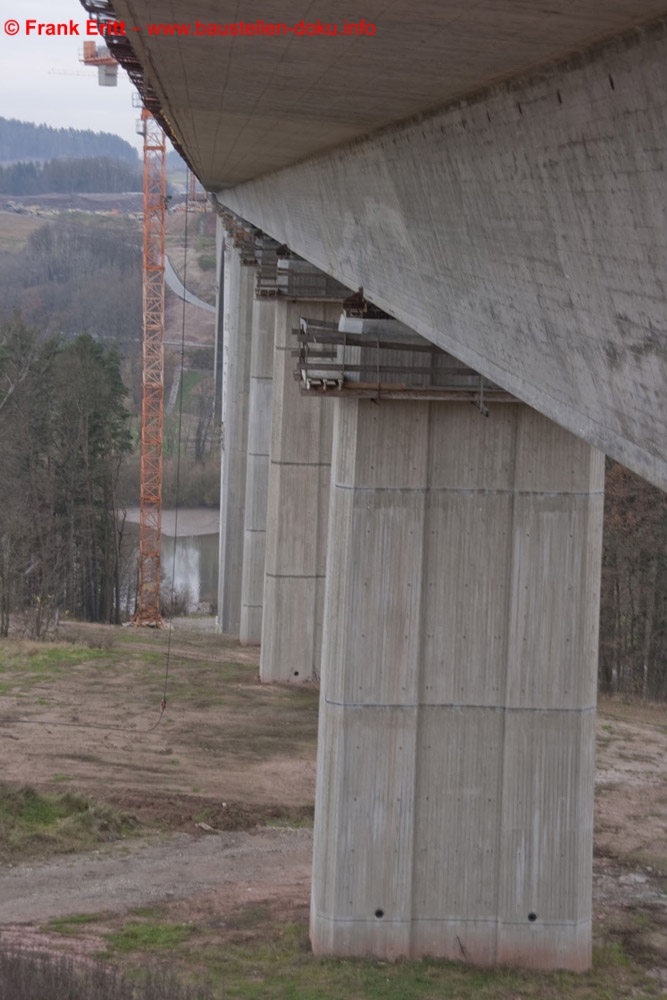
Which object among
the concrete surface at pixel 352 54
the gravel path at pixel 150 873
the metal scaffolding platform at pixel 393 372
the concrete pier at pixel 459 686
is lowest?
the gravel path at pixel 150 873

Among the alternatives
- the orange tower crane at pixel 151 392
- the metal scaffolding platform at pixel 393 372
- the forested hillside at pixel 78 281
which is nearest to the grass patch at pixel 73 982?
the metal scaffolding platform at pixel 393 372

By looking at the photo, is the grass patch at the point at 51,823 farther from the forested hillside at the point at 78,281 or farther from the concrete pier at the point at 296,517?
the forested hillside at the point at 78,281

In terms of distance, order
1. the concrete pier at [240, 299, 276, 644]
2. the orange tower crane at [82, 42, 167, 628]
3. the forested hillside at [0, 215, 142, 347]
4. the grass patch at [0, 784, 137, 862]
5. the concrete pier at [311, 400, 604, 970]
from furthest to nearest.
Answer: the forested hillside at [0, 215, 142, 347] → the orange tower crane at [82, 42, 167, 628] → the concrete pier at [240, 299, 276, 644] → the grass patch at [0, 784, 137, 862] → the concrete pier at [311, 400, 604, 970]

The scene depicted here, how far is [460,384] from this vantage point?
12.3m

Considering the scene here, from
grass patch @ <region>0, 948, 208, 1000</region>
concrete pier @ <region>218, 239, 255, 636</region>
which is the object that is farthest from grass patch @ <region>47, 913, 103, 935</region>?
concrete pier @ <region>218, 239, 255, 636</region>

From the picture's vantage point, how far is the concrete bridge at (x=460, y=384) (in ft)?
16.0

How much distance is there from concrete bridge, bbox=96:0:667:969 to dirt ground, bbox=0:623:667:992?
6.49 ft

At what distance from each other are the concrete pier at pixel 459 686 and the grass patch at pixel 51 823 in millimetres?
4430

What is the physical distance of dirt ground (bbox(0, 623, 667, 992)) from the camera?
14.4 m

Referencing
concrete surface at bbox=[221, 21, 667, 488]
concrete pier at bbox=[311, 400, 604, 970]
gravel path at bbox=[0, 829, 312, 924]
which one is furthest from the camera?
gravel path at bbox=[0, 829, 312, 924]

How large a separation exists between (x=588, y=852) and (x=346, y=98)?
7.97 meters

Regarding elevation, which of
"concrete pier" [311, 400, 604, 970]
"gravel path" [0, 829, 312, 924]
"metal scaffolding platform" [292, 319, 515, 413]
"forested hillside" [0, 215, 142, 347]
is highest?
"forested hillside" [0, 215, 142, 347]

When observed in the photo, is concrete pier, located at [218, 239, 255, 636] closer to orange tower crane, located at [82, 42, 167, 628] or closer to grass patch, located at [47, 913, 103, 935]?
orange tower crane, located at [82, 42, 167, 628]

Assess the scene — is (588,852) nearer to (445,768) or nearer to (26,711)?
(445,768)
